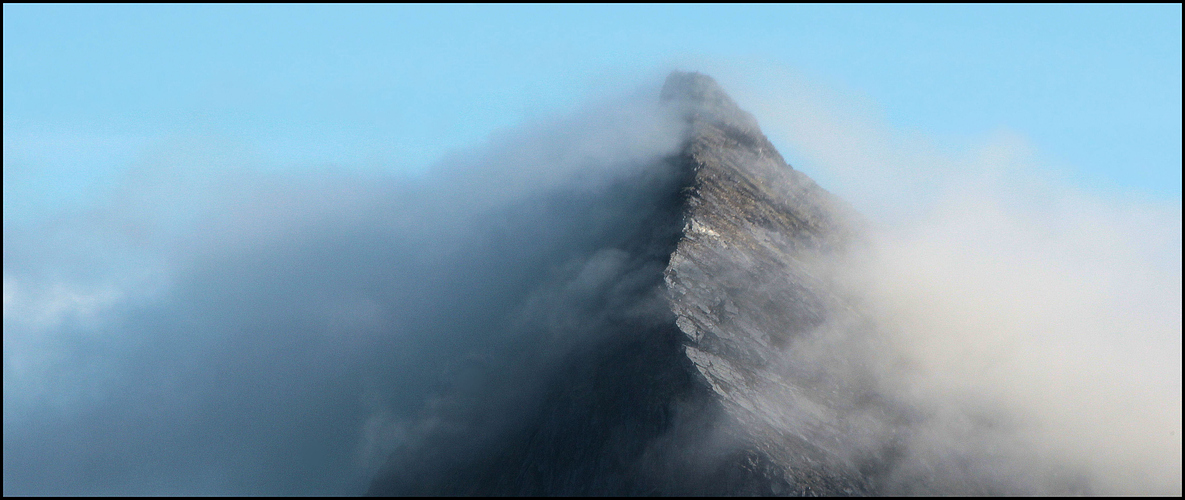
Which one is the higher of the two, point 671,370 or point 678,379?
point 671,370

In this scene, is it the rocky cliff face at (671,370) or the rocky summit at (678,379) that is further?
the rocky summit at (678,379)

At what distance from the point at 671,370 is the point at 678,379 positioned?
3.00 ft

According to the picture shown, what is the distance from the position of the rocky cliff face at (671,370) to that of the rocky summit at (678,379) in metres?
0.13

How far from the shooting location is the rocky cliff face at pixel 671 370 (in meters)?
51.2

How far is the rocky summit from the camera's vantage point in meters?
51.3

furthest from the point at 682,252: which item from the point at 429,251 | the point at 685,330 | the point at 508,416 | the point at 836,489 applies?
the point at 429,251

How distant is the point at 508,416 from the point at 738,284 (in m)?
19.6

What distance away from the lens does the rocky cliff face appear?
168ft

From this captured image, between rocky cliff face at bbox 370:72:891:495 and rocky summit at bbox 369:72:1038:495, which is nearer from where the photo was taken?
rocky cliff face at bbox 370:72:891:495

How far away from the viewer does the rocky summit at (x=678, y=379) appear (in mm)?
51312

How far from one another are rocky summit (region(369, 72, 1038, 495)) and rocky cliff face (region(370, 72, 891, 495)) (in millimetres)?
135

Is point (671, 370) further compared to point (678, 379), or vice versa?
point (671, 370)

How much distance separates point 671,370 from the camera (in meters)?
54.4

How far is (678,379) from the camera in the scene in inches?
2115
